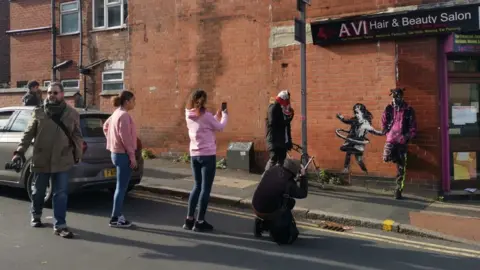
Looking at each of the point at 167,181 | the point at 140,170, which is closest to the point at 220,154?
the point at 167,181

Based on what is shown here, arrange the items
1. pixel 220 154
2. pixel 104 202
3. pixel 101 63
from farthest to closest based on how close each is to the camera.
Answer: pixel 101 63 → pixel 220 154 → pixel 104 202

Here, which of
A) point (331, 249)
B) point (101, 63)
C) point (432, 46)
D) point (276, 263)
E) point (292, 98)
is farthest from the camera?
point (101, 63)

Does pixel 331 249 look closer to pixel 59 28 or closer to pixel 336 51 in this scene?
pixel 336 51

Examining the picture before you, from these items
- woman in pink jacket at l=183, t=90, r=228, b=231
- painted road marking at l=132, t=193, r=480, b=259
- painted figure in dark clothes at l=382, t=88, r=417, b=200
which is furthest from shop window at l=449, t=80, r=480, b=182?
woman in pink jacket at l=183, t=90, r=228, b=231

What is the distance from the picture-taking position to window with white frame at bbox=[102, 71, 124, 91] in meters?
13.2

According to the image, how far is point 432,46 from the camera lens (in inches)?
330

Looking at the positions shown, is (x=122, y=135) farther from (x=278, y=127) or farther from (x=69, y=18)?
(x=69, y=18)

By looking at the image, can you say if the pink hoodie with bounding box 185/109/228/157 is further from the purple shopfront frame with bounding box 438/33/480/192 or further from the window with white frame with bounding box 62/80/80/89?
the window with white frame with bounding box 62/80/80/89

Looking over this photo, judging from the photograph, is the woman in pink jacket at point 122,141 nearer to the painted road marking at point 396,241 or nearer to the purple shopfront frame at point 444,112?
the painted road marking at point 396,241

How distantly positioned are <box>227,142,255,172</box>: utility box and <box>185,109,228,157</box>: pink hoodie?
4.41 metres

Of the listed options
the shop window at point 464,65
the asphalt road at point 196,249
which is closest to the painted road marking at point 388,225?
the asphalt road at point 196,249

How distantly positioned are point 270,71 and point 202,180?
15.9 feet

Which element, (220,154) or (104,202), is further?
(220,154)

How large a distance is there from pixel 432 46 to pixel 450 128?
1.57 metres
